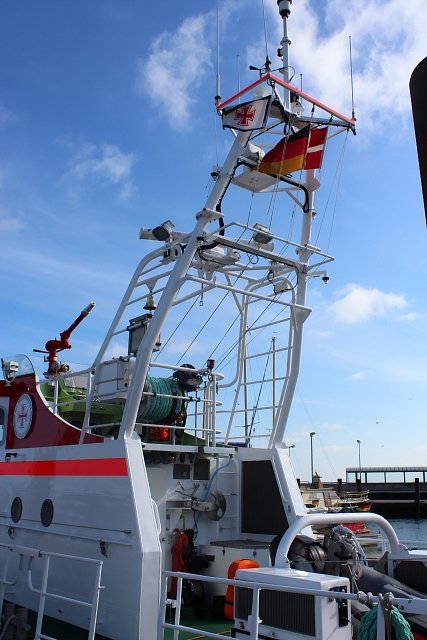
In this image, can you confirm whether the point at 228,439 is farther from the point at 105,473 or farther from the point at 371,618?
the point at 371,618

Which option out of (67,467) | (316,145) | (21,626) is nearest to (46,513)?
(67,467)

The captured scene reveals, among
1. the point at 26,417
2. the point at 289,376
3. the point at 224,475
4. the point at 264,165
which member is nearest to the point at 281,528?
the point at 224,475

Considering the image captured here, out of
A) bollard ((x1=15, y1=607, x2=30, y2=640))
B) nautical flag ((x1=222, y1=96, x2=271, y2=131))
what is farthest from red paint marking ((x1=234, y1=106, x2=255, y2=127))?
bollard ((x1=15, y1=607, x2=30, y2=640))

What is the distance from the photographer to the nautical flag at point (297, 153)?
797 centimetres

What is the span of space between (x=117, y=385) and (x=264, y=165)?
3356 millimetres

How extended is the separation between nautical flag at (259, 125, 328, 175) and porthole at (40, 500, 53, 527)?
5.15 m

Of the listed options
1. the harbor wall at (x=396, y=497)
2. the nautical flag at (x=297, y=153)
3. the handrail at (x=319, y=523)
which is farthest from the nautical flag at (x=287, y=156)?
the harbor wall at (x=396, y=497)

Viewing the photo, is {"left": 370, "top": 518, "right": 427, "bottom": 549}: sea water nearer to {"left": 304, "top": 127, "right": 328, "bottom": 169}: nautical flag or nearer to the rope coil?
{"left": 304, "top": 127, "right": 328, "bottom": 169}: nautical flag

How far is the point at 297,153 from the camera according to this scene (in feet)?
26.2

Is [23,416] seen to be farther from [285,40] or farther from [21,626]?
[285,40]

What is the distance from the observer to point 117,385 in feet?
25.5

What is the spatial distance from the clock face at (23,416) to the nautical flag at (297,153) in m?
4.85

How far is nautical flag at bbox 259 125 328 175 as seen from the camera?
797 centimetres

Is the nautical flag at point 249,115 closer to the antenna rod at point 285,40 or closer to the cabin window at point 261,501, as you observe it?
the antenna rod at point 285,40
